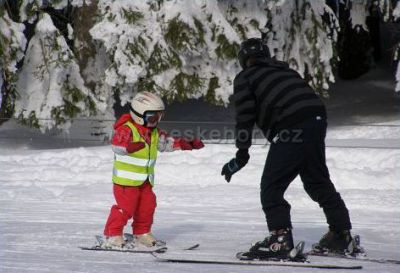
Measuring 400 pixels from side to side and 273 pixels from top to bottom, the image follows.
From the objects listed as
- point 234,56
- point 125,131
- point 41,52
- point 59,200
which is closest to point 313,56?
point 234,56

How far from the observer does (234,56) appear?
51.3 feet

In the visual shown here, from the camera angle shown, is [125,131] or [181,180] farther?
[181,180]

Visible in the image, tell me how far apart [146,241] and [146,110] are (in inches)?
43.5

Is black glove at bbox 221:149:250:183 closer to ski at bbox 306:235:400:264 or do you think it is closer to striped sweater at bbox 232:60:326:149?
striped sweater at bbox 232:60:326:149

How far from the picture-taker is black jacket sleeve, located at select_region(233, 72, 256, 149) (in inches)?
231

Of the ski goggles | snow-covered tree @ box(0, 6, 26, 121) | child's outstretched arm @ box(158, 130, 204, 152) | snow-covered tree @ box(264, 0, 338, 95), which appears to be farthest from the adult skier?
snow-covered tree @ box(0, 6, 26, 121)

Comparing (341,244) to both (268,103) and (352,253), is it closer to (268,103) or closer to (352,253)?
(352,253)

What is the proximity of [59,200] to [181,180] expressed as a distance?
2124 millimetres

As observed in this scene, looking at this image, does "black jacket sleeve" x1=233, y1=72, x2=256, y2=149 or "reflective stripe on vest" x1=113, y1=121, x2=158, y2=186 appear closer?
"black jacket sleeve" x1=233, y1=72, x2=256, y2=149

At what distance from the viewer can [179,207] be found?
984cm

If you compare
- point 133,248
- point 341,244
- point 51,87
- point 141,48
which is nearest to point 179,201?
point 133,248

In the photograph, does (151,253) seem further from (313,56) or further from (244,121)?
(313,56)

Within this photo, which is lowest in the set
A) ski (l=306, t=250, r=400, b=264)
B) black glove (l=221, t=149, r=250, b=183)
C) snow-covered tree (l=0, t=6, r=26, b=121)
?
ski (l=306, t=250, r=400, b=264)

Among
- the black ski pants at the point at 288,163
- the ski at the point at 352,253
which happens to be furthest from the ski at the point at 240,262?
the ski at the point at 352,253
